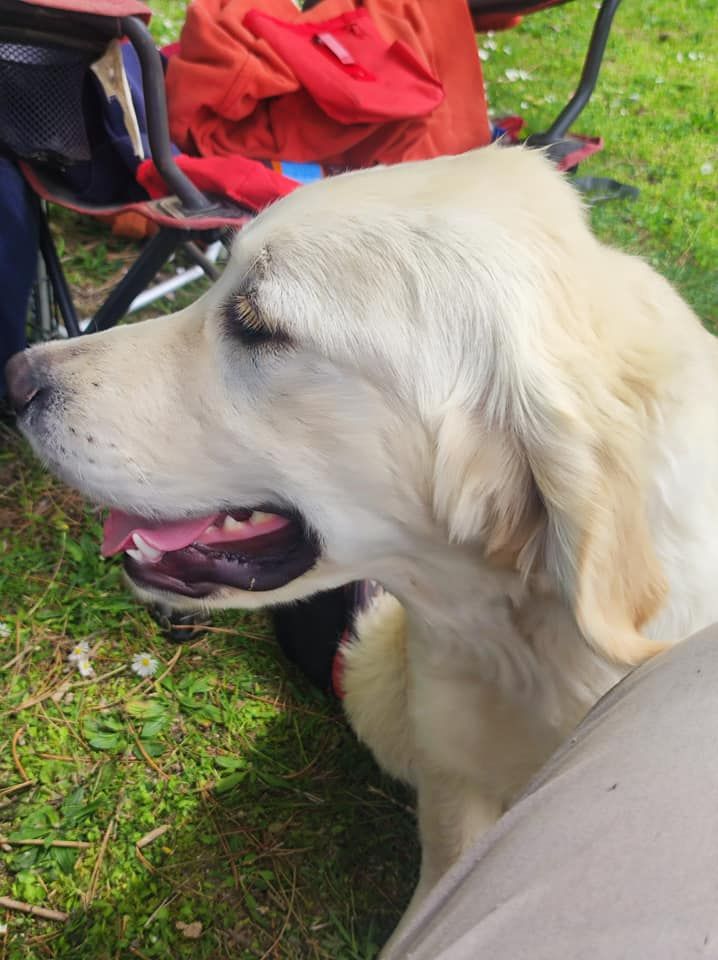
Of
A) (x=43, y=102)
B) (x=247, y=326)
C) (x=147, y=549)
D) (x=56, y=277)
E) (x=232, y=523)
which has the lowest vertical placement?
(x=56, y=277)

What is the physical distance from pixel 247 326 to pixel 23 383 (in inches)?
17.8

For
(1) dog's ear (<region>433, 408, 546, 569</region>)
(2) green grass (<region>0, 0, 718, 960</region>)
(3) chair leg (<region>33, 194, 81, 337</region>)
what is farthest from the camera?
(3) chair leg (<region>33, 194, 81, 337</region>)

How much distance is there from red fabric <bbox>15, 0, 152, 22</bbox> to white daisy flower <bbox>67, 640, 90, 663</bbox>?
5.14 ft

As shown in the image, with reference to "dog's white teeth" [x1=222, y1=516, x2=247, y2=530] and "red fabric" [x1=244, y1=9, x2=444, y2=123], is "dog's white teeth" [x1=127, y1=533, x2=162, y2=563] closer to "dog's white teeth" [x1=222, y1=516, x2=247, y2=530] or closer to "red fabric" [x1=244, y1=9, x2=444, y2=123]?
"dog's white teeth" [x1=222, y1=516, x2=247, y2=530]

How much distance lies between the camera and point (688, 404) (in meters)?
1.15

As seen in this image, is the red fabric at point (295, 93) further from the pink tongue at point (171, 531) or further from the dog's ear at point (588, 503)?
the dog's ear at point (588, 503)

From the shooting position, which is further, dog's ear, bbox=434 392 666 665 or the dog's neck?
the dog's neck

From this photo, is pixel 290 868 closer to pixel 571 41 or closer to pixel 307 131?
pixel 307 131

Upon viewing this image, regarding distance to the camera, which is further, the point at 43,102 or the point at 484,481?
the point at 43,102

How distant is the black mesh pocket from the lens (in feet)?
5.91

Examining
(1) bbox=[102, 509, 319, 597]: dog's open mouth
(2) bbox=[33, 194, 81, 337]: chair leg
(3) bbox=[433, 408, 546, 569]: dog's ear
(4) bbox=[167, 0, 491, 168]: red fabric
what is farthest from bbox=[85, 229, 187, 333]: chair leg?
(3) bbox=[433, 408, 546, 569]: dog's ear

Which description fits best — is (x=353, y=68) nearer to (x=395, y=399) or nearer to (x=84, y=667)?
(x=395, y=399)

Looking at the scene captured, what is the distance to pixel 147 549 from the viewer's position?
1410 mm

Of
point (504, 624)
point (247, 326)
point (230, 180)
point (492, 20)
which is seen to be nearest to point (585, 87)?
point (492, 20)
